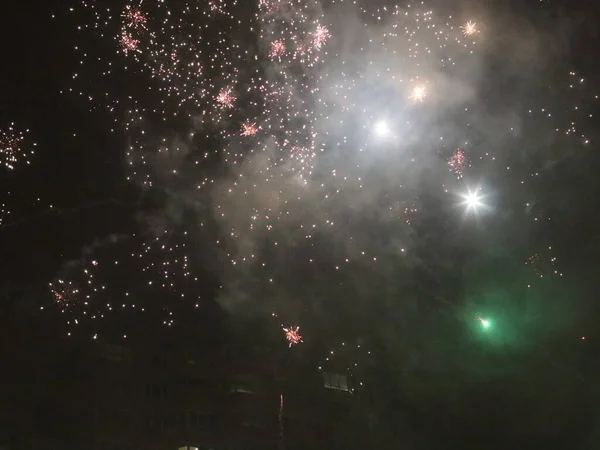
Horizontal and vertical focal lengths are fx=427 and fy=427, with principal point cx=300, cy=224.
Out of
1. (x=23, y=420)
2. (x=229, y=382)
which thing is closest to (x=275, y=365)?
(x=229, y=382)

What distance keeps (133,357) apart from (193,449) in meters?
2.80

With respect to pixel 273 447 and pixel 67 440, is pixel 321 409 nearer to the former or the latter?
pixel 273 447

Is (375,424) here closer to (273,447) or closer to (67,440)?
(273,447)

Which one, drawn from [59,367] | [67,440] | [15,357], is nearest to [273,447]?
[67,440]

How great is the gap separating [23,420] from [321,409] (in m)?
6.50

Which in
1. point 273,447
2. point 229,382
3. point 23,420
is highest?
point 229,382

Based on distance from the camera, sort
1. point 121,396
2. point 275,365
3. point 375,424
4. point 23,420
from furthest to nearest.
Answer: point 375,424, point 275,365, point 121,396, point 23,420

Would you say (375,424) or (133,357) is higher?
(133,357)

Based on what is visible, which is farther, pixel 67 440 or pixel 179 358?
pixel 179 358

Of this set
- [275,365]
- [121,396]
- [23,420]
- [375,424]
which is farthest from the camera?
[375,424]

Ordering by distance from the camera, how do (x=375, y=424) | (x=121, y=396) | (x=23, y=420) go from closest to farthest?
(x=23, y=420)
(x=121, y=396)
(x=375, y=424)

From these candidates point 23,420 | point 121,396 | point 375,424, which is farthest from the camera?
point 375,424

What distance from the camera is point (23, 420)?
8727 mm

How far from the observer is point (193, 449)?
10.2 m
